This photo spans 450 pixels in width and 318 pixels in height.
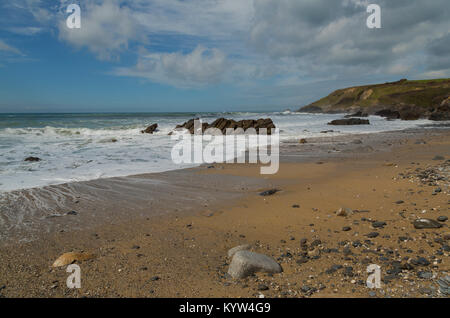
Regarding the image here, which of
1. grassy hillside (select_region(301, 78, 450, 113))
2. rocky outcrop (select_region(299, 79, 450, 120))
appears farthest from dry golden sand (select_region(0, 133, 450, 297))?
grassy hillside (select_region(301, 78, 450, 113))

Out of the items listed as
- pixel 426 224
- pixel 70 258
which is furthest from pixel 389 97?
pixel 70 258

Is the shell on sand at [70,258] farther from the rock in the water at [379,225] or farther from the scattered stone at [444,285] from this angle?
the rock in the water at [379,225]

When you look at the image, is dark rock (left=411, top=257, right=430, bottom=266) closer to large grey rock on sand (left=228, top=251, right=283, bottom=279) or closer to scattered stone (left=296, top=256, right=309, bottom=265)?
scattered stone (left=296, top=256, right=309, bottom=265)

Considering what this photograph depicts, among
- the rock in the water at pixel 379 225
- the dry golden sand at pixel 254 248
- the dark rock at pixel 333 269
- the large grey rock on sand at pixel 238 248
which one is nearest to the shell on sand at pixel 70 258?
the dry golden sand at pixel 254 248

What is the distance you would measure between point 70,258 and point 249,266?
5.91 ft

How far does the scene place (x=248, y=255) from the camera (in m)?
2.54

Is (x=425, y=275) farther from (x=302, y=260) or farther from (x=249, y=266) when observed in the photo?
(x=249, y=266)

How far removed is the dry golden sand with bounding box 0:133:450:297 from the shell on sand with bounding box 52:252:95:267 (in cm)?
7

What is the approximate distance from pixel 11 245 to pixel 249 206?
3178 mm

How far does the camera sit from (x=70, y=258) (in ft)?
8.95

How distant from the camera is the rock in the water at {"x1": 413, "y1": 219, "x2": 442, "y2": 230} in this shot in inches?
121
